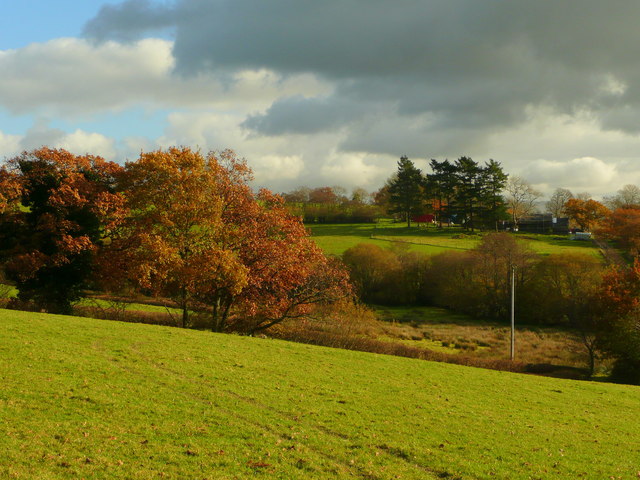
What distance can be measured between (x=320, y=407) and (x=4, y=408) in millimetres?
9262

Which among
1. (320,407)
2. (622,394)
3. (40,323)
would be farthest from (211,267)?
(622,394)

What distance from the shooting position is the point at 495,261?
82.6 m

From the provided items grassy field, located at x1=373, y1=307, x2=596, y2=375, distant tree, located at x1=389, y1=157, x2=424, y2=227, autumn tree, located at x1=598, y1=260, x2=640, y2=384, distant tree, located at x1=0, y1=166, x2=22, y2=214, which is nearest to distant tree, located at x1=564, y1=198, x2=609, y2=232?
distant tree, located at x1=389, y1=157, x2=424, y2=227

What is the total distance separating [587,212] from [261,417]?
141 metres

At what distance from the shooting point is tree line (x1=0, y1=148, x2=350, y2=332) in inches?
1412

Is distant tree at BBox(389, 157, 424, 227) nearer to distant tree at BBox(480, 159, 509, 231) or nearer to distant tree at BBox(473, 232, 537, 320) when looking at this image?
distant tree at BBox(480, 159, 509, 231)

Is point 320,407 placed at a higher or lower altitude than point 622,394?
higher

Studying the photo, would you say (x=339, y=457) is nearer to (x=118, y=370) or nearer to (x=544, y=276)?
(x=118, y=370)

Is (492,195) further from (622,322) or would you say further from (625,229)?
(622,322)

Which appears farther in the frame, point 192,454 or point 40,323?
point 40,323

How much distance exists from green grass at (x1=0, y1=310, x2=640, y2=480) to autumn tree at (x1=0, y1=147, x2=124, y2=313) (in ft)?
34.4

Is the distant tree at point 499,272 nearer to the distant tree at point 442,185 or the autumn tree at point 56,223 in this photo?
the distant tree at point 442,185

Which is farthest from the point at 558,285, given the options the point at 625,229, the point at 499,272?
the point at 625,229

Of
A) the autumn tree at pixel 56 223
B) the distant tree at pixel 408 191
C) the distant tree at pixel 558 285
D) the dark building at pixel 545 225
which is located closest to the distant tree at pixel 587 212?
the dark building at pixel 545 225
